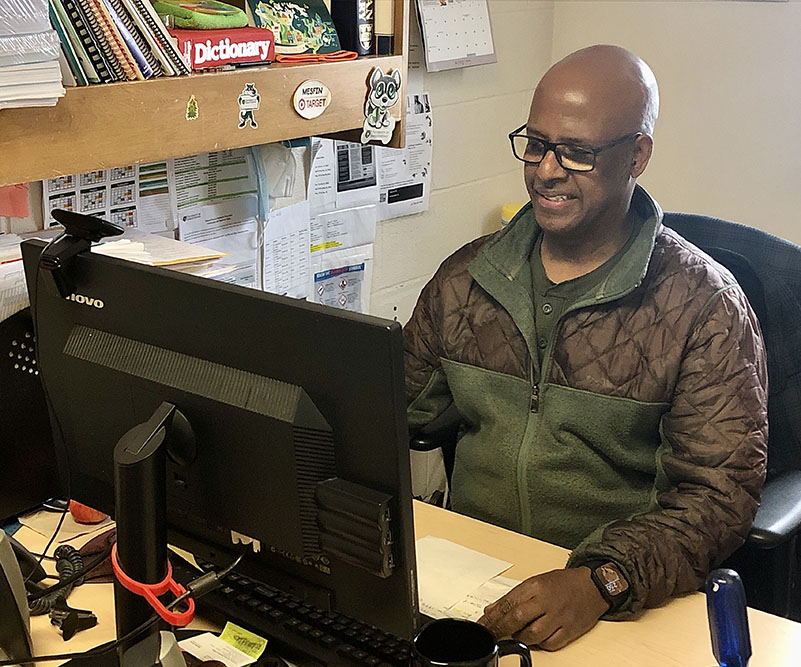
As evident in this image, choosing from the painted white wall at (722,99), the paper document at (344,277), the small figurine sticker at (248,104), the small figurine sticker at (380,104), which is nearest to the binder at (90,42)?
the small figurine sticker at (248,104)

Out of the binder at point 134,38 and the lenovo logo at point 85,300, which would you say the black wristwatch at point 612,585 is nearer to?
the lenovo logo at point 85,300

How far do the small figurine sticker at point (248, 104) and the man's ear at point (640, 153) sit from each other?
631 millimetres

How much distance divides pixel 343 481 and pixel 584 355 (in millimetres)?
781

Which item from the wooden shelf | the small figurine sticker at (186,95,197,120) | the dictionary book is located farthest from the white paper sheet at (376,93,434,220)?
the small figurine sticker at (186,95,197,120)

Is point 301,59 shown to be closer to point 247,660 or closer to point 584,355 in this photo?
point 584,355

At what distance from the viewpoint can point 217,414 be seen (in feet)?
3.20

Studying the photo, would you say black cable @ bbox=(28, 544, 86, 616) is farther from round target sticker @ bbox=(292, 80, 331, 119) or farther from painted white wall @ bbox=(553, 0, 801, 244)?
painted white wall @ bbox=(553, 0, 801, 244)

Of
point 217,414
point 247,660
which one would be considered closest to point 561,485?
point 247,660

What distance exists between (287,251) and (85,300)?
111 cm

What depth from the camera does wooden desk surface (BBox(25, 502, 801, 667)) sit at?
1152 mm

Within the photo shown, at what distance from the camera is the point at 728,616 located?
827mm

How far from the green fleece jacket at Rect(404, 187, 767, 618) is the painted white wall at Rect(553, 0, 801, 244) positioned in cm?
99

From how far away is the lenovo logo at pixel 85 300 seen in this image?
42.1 inches

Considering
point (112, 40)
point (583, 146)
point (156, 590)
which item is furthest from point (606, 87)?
point (156, 590)
